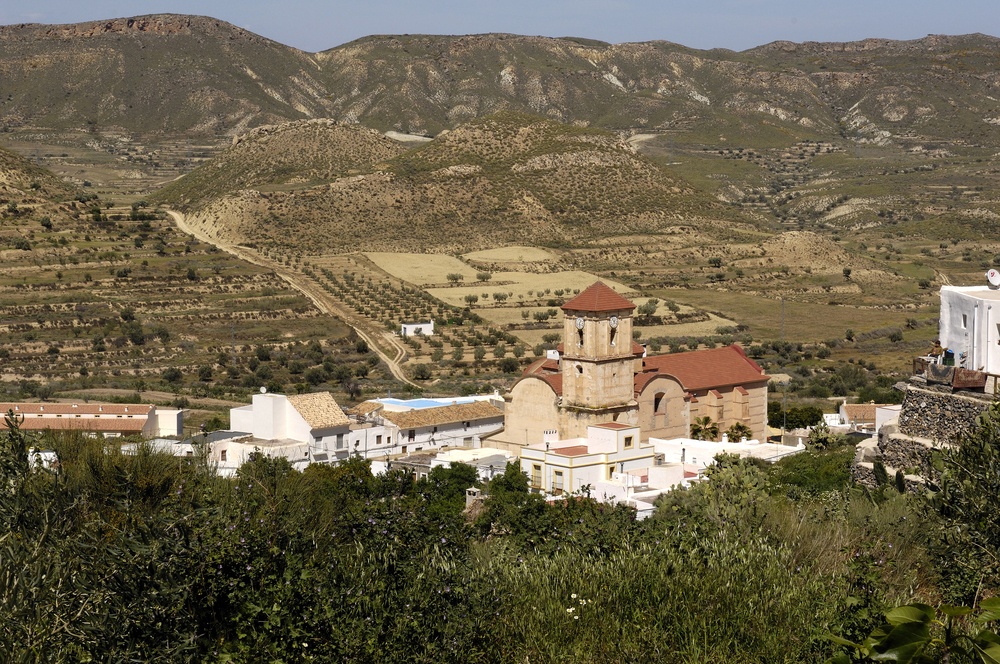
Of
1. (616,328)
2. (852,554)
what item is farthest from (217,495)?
(616,328)

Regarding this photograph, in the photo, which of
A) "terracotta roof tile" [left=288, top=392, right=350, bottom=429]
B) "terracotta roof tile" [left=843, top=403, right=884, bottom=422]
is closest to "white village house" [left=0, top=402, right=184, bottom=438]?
"terracotta roof tile" [left=288, top=392, right=350, bottom=429]

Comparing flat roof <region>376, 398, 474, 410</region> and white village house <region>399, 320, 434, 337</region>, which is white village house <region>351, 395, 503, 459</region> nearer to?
flat roof <region>376, 398, 474, 410</region>

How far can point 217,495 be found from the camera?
18.6 meters

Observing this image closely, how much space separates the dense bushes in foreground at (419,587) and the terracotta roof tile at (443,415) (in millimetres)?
26930

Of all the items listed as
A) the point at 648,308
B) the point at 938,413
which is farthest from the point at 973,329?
the point at 648,308

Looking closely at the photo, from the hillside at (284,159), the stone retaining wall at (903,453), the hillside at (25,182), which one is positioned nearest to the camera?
the stone retaining wall at (903,453)

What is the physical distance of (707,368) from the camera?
144ft

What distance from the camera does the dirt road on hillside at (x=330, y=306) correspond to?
71.6 m

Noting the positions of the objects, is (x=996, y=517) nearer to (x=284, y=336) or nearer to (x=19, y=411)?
(x=19, y=411)

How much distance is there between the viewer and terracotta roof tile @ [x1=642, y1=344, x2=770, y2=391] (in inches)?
1679

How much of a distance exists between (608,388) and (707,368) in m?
5.77

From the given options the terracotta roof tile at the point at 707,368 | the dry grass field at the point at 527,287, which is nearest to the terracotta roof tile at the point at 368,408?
the terracotta roof tile at the point at 707,368

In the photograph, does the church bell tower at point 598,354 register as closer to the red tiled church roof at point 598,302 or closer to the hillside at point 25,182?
the red tiled church roof at point 598,302

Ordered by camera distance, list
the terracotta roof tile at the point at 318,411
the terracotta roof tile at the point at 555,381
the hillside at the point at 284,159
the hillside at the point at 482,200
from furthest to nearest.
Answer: the hillside at the point at 284,159, the hillside at the point at 482,200, the terracotta roof tile at the point at 318,411, the terracotta roof tile at the point at 555,381
